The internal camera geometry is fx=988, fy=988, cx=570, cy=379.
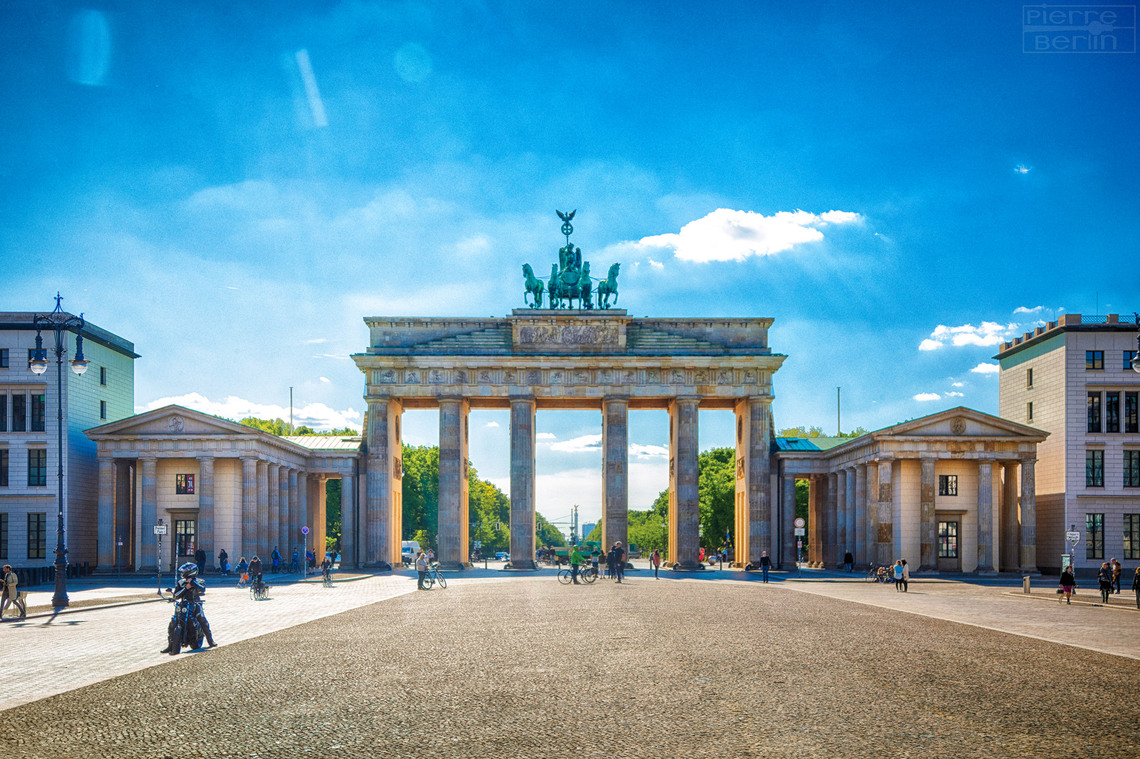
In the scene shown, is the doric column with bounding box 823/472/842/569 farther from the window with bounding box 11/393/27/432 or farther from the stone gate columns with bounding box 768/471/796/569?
the window with bounding box 11/393/27/432

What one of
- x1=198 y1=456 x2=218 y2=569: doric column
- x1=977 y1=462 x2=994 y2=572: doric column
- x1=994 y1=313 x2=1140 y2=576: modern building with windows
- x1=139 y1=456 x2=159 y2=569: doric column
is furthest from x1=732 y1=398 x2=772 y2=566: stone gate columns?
x1=139 y1=456 x2=159 y2=569: doric column

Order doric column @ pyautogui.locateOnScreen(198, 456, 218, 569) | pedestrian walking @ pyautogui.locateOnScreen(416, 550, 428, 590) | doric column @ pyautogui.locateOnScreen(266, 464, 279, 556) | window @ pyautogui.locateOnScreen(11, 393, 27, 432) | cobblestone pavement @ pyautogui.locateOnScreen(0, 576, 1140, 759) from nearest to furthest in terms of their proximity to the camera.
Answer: cobblestone pavement @ pyautogui.locateOnScreen(0, 576, 1140, 759) < pedestrian walking @ pyautogui.locateOnScreen(416, 550, 428, 590) < doric column @ pyautogui.locateOnScreen(198, 456, 218, 569) < window @ pyautogui.locateOnScreen(11, 393, 27, 432) < doric column @ pyautogui.locateOnScreen(266, 464, 279, 556)

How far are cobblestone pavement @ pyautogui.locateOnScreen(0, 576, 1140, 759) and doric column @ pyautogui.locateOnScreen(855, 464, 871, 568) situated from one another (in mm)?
39468

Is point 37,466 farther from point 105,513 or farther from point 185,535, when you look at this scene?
point 185,535

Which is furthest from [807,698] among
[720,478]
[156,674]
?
[720,478]

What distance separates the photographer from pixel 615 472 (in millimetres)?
72938

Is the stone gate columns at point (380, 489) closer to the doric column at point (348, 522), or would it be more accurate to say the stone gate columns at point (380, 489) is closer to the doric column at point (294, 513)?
the doric column at point (348, 522)

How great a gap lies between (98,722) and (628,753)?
7331 mm

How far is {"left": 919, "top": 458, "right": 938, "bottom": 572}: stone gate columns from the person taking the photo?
2400 inches

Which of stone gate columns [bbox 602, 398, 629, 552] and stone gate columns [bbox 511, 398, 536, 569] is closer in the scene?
stone gate columns [bbox 511, 398, 536, 569]

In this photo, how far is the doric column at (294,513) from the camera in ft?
227

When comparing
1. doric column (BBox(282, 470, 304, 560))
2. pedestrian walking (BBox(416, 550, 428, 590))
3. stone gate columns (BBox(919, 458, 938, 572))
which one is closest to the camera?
pedestrian walking (BBox(416, 550, 428, 590))

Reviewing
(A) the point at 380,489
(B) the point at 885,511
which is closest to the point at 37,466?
(A) the point at 380,489

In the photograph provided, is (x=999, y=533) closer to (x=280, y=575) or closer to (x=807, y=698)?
(x=280, y=575)
